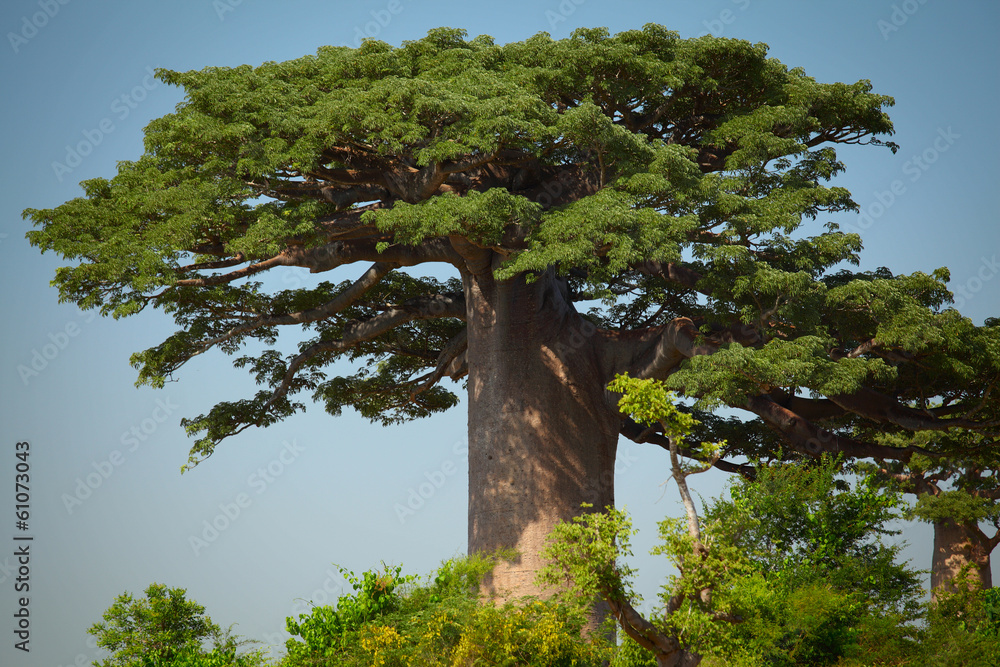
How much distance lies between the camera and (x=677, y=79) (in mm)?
9312

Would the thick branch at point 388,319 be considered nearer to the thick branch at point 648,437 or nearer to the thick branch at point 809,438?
the thick branch at point 648,437

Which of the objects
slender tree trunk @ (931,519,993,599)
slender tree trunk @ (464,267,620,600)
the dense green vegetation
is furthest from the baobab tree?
slender tree trunk @ (931,519,993,599)

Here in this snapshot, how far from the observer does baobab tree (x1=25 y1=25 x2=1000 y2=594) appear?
8.42 meters

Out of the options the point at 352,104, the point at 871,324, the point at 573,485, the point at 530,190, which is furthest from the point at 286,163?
the point at 871,324

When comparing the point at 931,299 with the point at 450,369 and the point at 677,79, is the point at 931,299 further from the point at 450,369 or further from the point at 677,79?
the point at 450,369

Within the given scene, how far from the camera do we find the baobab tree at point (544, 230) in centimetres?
842

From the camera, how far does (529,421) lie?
984 centimetres

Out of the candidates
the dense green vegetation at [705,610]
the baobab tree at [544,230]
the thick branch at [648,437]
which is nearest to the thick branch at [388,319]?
the baobab tree at [544,230]

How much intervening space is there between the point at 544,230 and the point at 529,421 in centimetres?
228

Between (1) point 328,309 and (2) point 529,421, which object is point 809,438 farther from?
(1) point 328,309

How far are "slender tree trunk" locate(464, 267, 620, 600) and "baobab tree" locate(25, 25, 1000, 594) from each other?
24 millimetres

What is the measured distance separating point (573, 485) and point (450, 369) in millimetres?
2945

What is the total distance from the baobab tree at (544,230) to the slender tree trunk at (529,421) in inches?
1.0

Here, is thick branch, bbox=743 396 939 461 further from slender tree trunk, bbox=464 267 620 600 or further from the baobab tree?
slender tree trunk, bbox=464 267 620 600
